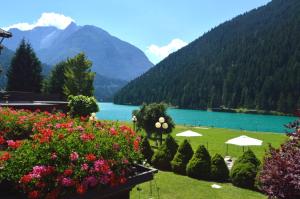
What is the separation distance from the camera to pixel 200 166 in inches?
890

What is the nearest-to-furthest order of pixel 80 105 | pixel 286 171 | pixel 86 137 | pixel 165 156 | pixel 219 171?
pixel 86 137 < pixel 286 171 < pixel 219 171 < pixel 165 156 < pixel 80 105

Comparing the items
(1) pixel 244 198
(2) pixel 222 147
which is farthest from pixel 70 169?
(2) pixel 222 147

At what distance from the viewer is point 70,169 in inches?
222

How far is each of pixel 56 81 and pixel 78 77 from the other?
9.83 metres

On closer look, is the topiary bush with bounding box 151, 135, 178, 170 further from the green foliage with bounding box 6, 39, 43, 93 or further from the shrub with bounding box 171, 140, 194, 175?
the green foliage with bounding box 6, 39, 43, 93

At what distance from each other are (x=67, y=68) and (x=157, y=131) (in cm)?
3589

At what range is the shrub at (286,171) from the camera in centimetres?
992

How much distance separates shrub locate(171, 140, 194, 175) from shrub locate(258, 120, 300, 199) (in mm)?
12842

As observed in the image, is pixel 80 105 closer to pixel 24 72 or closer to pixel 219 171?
pixel 219 171

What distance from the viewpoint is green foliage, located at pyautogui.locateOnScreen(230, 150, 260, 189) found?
2067 centimetres

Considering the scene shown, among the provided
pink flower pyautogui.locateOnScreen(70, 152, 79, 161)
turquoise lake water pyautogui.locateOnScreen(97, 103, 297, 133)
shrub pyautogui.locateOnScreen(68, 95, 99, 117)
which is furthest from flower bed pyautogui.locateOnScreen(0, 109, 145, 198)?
turquoise lake water pyautogui.locateOnScreen(97, 103, 297, 133)

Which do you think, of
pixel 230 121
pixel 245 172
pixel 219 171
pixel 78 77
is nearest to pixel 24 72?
pixel 78 77

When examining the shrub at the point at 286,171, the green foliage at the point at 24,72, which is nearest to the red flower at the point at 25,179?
the shrub at the point at 286,171

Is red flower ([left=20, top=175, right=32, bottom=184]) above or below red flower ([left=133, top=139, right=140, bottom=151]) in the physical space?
below
